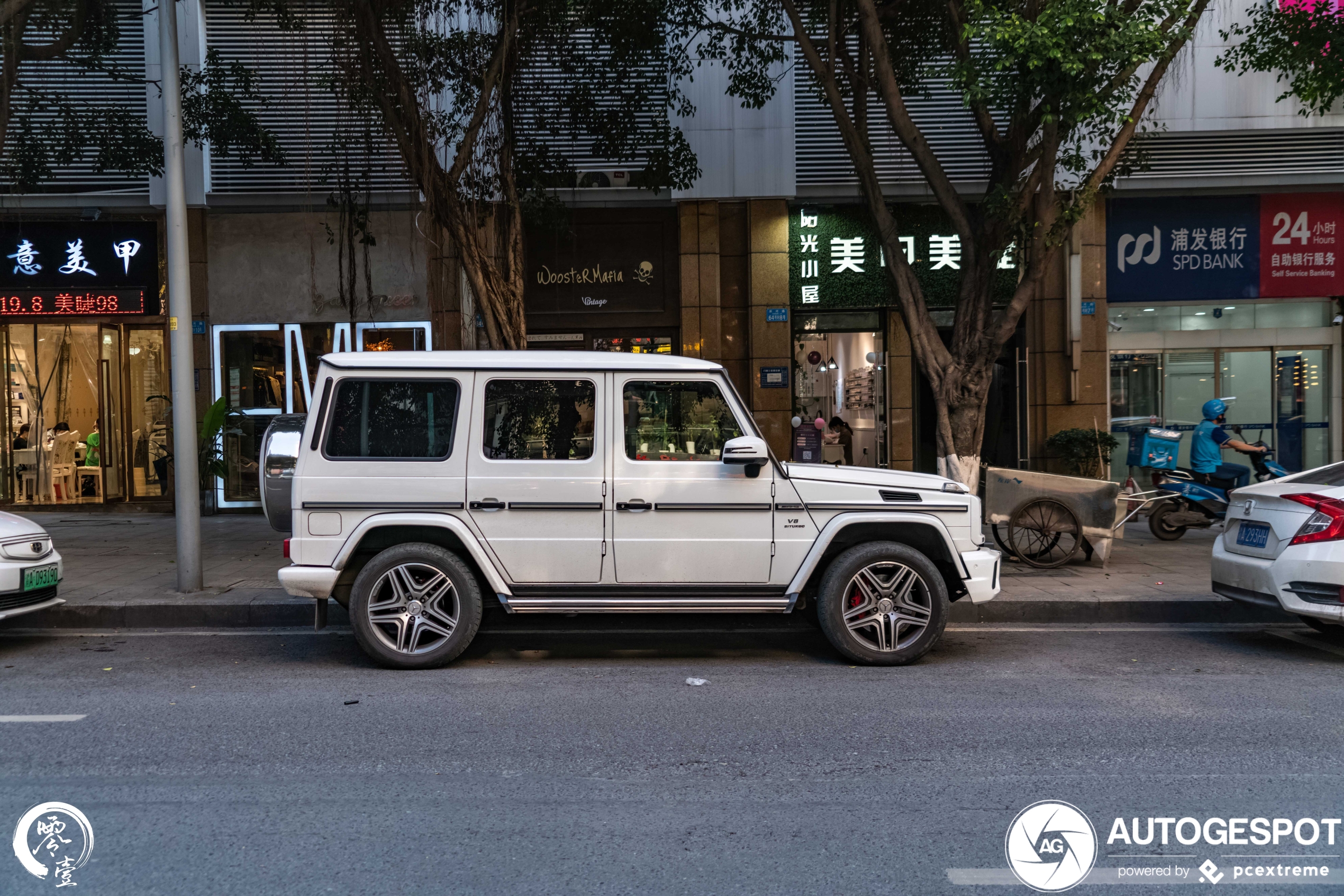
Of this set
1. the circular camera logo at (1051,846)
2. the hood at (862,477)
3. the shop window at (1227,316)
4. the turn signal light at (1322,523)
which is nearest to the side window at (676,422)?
the hood at (862,477)

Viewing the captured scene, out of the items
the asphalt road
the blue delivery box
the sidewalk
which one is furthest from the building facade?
the asphalt road

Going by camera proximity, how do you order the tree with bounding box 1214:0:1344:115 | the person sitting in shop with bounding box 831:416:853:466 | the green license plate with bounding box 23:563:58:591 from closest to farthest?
the green license plate with bounding box 23:563:58:591, the tree with bounding box 1214:0:1344:115, the person sitting in shop with bounding box 831:416:853:466

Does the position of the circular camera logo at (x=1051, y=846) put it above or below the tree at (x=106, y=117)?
below

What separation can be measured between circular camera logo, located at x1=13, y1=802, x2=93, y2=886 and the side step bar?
2.73 meters

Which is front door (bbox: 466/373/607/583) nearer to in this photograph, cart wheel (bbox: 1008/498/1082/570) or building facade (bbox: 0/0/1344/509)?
cart wheel (bbox: 1008/498/1082/570)

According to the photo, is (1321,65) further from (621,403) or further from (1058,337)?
(621,403)

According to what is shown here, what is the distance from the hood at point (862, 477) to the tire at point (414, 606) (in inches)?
87.0

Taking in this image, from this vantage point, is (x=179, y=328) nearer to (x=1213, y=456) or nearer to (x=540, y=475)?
(x=540, y=475)

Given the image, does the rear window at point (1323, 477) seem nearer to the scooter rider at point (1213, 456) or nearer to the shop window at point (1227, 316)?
the scooter rider at point (1213, 456)

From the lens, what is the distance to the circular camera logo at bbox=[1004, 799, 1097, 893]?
3314 millimetres

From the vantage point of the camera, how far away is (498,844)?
3502 millimetres

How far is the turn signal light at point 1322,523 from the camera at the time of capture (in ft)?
20.5

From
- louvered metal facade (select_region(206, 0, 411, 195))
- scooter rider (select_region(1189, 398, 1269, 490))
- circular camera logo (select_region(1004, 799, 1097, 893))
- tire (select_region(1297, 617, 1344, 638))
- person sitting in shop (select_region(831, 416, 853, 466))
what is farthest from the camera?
person sitting in shop (select_region(831, 416, 853, 466))

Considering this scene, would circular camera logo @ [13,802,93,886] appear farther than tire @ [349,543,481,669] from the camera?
No
